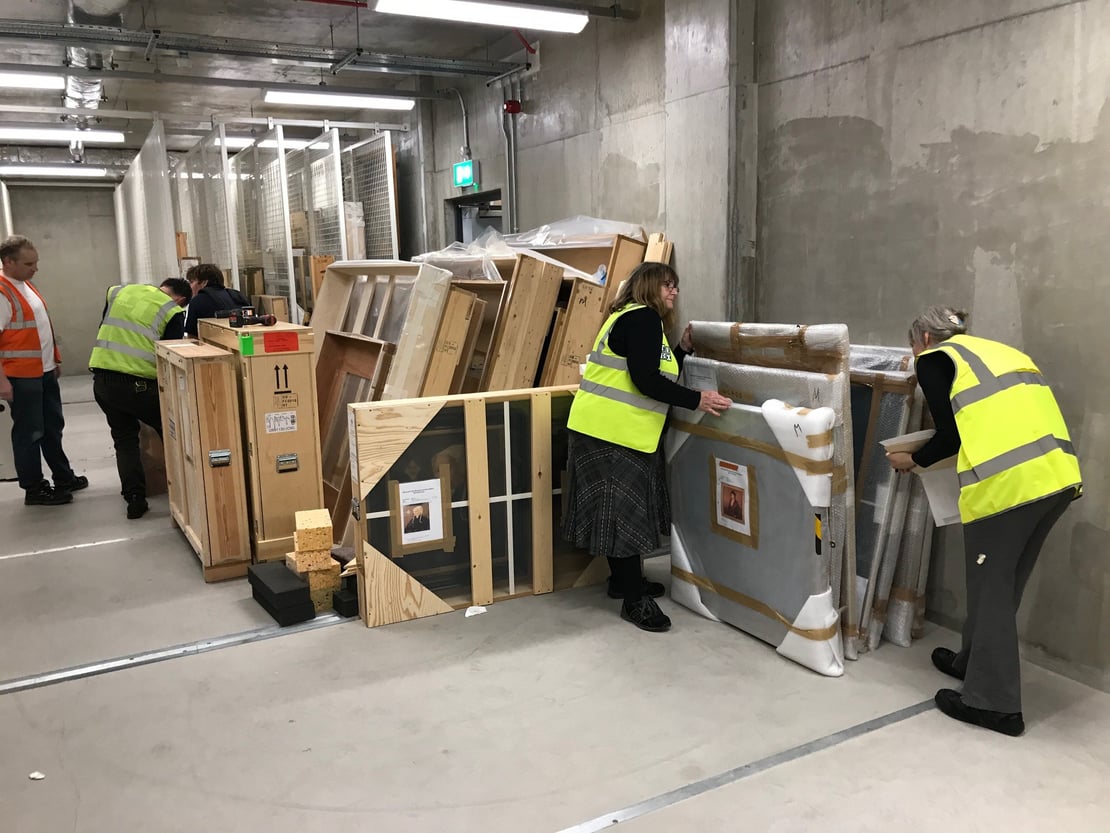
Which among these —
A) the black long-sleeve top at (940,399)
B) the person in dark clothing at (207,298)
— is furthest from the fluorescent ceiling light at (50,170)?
the black long-sleeve top at (940,399)

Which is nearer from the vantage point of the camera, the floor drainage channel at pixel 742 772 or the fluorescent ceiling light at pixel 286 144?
the floor drainage channel at pixel 742 772

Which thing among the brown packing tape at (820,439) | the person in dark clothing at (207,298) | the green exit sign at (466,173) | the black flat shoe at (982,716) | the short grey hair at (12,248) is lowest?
the black flat shoe at (982,716)

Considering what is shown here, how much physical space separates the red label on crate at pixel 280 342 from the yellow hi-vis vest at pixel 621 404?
169cm

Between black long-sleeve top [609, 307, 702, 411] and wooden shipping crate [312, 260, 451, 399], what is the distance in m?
1.15

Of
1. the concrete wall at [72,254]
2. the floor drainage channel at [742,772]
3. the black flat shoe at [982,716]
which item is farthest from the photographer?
the concrete wall at [72,254]

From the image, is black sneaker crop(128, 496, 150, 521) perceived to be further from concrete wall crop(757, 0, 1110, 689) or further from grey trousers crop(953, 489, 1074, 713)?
grey trousers crop(953, 489, 1074, 713)

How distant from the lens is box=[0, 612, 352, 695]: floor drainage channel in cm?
327

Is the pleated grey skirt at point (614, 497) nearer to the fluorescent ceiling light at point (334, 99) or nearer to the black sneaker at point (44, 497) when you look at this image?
the black sneaker at point (44, 497)

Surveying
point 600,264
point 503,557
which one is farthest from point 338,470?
point 600,264

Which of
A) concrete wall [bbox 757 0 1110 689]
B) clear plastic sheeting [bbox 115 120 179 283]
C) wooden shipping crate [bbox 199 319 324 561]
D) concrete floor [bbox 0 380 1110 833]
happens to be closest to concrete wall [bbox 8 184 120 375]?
clear plastic sheeting [bbox 115 120 179 283]

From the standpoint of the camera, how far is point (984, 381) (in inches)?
108

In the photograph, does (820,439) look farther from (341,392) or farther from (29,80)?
(29,80)

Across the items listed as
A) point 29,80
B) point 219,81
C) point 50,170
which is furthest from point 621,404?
point 50,170

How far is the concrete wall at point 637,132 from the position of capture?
4.50 metres
